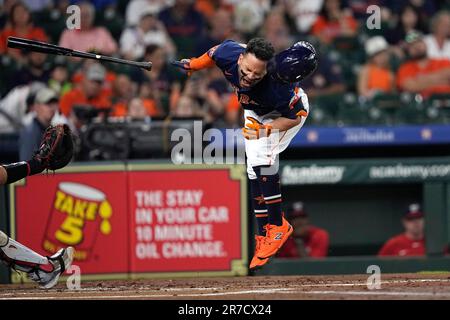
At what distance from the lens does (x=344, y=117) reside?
12336 mm

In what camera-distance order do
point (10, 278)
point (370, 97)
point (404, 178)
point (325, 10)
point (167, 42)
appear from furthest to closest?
point (325, 10)
point (167, 42)
point (370, 97)
point (404, 178)
point (10, 278)

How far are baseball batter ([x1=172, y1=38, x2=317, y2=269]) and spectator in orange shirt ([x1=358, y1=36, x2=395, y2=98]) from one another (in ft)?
15.8

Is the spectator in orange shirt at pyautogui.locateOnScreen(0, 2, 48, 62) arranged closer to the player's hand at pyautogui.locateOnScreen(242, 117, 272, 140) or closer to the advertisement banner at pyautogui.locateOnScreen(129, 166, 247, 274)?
the advertisement banner at pyautogui.locateOnScreen(129, 166, 247, 274)

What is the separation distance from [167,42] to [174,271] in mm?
4024

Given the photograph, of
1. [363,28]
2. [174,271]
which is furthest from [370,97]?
[174,271]

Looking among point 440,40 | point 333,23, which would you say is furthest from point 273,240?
point 333,23

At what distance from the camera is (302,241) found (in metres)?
12.2

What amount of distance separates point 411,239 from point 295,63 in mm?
4361

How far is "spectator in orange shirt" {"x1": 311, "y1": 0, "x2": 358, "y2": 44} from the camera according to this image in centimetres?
1471

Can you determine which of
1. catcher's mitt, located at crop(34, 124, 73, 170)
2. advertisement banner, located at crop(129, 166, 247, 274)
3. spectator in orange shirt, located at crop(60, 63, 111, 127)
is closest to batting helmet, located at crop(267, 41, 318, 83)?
catcher's mitt, located at crop(34, 124, 73, 170)

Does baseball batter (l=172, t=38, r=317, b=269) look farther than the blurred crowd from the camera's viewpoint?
No

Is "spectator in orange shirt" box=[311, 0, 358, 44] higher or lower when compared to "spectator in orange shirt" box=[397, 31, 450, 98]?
higher

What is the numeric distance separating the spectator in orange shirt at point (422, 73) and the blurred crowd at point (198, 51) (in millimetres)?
12

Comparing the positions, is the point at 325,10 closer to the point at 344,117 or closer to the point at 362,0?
the point at 362,0
